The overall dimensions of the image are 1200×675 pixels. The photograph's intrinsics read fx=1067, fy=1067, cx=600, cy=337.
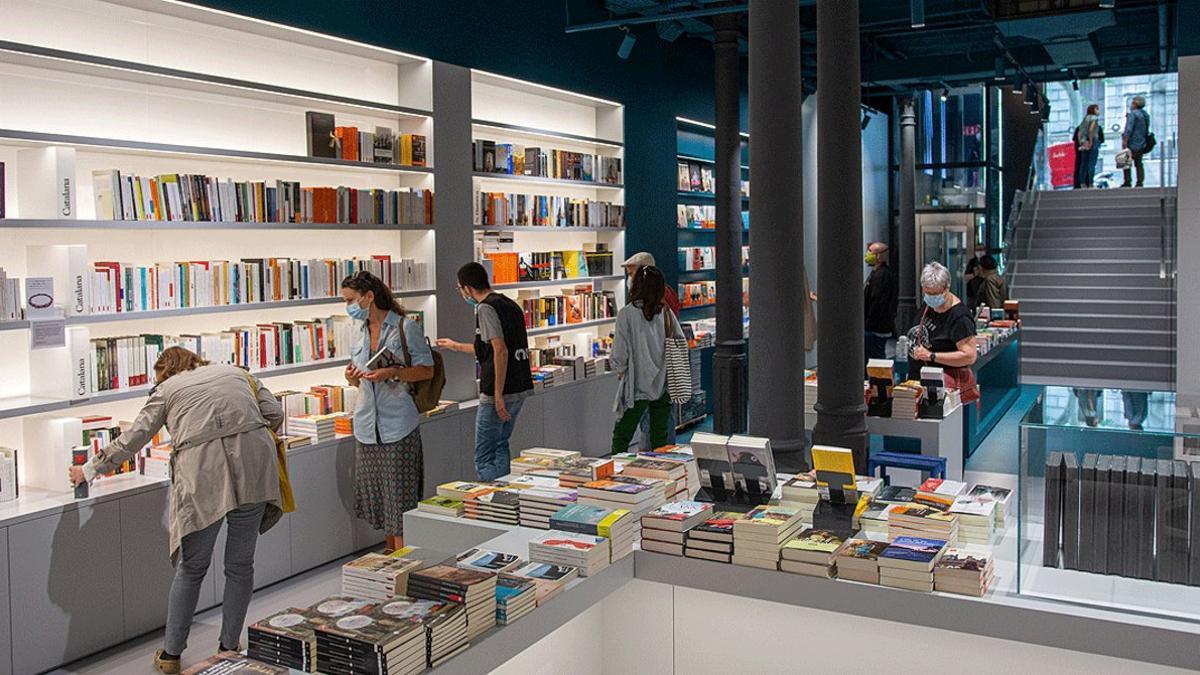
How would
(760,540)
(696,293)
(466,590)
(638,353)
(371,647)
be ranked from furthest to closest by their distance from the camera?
(696,293) → (638,353) → (760,540) → (466,590) → (371,647)

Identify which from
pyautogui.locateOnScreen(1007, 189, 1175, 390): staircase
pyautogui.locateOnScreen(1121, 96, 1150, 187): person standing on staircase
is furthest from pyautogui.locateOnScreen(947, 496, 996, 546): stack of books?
pyautogui.locateOnScreen(1121, 96, 1150, 187): person standing on staircase

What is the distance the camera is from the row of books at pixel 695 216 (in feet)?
37.9

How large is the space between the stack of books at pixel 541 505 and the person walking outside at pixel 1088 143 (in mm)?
Answer: 17343

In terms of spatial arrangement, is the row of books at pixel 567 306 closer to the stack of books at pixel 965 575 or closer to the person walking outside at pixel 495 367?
the person walking outside at pixel 495 367

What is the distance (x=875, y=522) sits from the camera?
377cm

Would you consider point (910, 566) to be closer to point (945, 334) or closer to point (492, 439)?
point (492, 439)

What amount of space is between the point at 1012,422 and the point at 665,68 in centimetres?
527

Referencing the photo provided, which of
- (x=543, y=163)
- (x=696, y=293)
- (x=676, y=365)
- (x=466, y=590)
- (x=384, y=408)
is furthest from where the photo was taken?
(x=696, y=293)

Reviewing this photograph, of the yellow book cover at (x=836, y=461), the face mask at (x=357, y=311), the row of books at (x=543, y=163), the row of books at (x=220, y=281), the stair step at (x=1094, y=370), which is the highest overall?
the row of books at (x=543, y=163)

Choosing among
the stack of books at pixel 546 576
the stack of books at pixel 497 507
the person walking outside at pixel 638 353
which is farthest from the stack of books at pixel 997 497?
the person walking outside at pixel 638 353

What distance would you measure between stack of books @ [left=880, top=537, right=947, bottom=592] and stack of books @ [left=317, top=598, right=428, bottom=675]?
4.69ft

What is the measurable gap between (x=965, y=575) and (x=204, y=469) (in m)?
3.17

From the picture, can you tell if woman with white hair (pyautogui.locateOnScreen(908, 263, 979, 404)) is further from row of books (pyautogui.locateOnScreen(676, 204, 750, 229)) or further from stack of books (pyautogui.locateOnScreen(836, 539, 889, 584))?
row of books (pyautogui.locateOnScreen(676, 204, 750, 229))

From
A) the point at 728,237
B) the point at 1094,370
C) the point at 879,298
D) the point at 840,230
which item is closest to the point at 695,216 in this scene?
the point at 728,237
